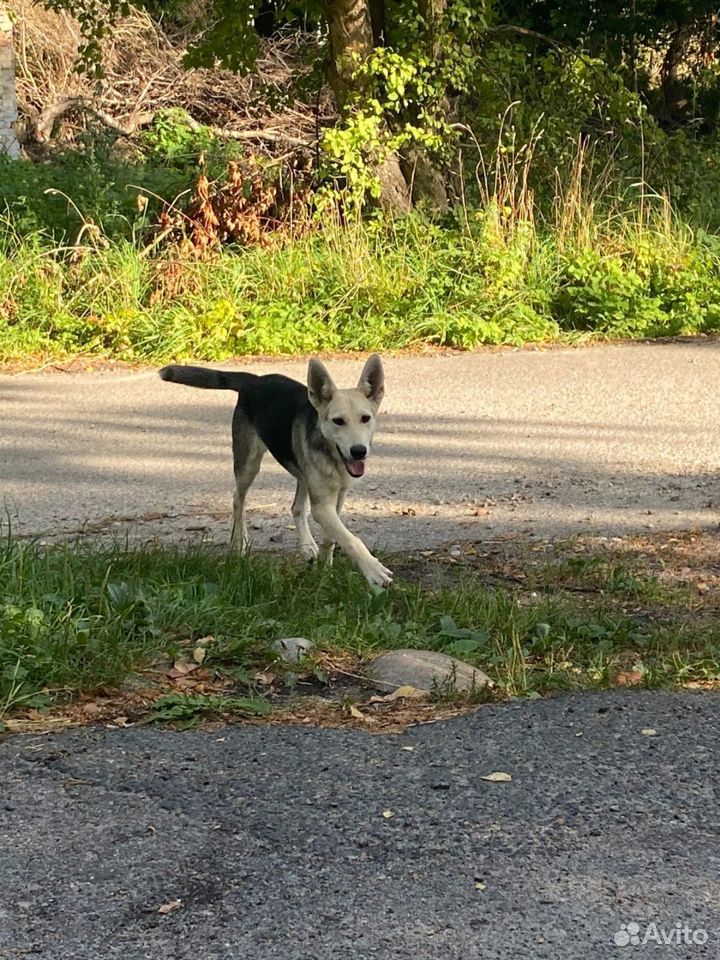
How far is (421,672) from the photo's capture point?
15.8 feet

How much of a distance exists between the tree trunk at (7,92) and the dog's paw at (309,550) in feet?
36.6

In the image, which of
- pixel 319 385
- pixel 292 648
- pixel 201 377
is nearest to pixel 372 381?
pixel 319 385

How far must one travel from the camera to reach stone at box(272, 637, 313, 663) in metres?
4.98

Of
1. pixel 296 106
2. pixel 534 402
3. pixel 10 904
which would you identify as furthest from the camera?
pixel 296 106

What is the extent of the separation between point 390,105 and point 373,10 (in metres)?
1.65

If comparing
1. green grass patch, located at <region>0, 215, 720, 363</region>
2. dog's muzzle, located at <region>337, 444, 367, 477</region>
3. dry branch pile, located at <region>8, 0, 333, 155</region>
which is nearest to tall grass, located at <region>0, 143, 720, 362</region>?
green grass patch, located at <region>0, 215, 720, 363</region>

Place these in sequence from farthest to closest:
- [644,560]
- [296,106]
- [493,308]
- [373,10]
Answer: [296,106] → [373,10] → [493,308] → [644,560]

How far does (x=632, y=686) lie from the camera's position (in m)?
4.74

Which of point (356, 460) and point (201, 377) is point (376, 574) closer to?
point (356, 460)

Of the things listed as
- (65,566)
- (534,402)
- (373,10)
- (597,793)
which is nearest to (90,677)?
(65,566)

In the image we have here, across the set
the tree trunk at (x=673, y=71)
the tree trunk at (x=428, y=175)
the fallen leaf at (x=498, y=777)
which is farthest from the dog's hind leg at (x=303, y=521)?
the tree trunk at (x=673, y=71)

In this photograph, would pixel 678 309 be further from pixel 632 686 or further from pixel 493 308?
pixel 632 686

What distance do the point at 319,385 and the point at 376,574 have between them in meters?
1.01

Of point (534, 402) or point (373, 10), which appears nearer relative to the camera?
point (534, 402)
